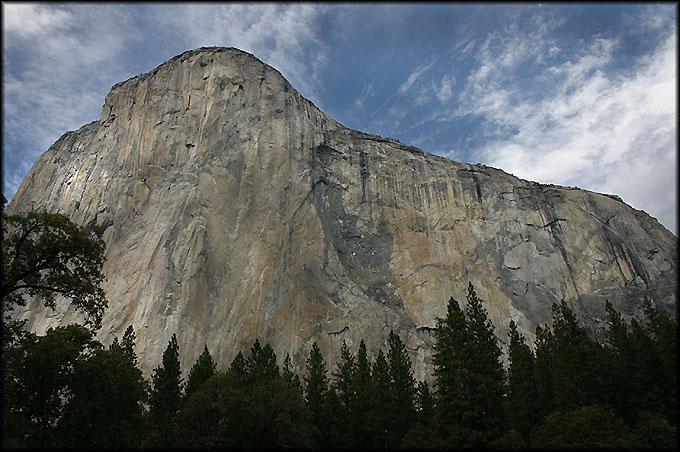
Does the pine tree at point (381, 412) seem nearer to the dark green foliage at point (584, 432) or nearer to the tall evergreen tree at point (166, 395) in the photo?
the dark green foliage at point (584, 432)

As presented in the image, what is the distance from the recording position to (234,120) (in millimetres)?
60875

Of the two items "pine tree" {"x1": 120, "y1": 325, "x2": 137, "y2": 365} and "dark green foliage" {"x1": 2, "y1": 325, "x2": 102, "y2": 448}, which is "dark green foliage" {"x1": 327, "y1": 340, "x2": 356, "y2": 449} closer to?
"pine tree" {"x1": 120, "y1": 325, "x2": 137, "y2": 365}

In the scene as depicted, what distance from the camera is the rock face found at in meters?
49.0

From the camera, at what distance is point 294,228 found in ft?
186

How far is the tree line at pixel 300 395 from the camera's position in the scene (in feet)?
56.9

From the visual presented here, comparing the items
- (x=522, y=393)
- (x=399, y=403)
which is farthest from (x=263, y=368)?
(x=522, y=393)

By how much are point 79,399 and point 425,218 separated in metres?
49.7

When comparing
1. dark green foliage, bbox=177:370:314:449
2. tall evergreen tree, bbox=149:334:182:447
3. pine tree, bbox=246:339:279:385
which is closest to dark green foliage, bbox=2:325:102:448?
dark green foliage, bbox=177:370:314:449

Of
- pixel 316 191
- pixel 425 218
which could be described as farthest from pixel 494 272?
pixel 316 191

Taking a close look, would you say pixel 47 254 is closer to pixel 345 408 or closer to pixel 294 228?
pixel 345 408

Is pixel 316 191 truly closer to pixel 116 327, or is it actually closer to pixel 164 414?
pixel 116 327

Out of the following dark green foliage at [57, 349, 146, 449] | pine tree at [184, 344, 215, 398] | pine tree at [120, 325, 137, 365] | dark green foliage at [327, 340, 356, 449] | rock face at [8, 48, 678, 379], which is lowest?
dark green foliage at [57, 349, 146, 449]

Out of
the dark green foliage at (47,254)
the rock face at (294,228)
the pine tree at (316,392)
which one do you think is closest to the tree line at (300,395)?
the dark green foliage at (47,254)

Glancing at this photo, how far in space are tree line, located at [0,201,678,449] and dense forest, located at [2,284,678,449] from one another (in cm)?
7
